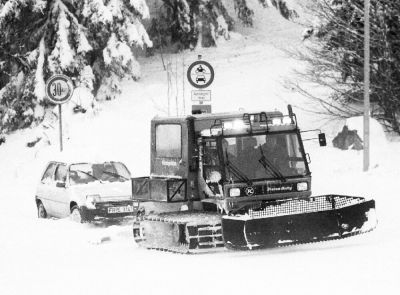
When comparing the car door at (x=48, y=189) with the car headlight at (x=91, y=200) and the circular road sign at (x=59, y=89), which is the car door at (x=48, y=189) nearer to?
the car headlight at (x=91, y=200)

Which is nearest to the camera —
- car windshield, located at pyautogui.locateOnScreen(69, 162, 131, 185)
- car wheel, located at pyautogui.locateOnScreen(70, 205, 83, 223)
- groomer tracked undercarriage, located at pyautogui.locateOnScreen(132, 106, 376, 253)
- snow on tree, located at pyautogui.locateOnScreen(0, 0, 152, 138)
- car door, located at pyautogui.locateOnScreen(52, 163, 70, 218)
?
groomer tracked undercarriage, located at pyautogui.locateOnScreen(132, 106, 376, 253)

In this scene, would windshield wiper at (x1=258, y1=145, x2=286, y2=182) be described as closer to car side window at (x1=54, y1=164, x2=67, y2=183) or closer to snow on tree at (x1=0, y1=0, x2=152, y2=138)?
car side window at (x1=54, y1=164, x2=67, y2=183)

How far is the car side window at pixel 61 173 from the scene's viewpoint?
61.5 feet

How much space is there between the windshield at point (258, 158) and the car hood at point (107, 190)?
4434 millimetres

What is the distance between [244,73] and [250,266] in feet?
68.6

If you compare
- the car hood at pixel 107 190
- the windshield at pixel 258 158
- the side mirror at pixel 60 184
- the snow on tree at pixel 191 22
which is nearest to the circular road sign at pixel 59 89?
the side mirror at pixel 60 184

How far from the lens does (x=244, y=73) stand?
32125mm

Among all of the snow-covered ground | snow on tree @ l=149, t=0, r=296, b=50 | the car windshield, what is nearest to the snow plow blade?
the snow-covered ground

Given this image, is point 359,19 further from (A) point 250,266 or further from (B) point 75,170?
(A) point 250,266

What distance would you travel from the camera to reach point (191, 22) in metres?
35.0

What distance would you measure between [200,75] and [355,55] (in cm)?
711

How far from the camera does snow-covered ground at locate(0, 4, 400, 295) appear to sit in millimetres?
10406

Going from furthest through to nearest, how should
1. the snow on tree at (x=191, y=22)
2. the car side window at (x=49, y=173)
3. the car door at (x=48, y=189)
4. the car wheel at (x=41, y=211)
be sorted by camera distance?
the snow on tree at (x=191, y=22)
the car wheel at (x=41, y=211)
the car side window at (x=49, y=173)
the car door at (x=48, y=189)

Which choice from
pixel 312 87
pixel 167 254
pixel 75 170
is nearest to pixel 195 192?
pixel 167 254
